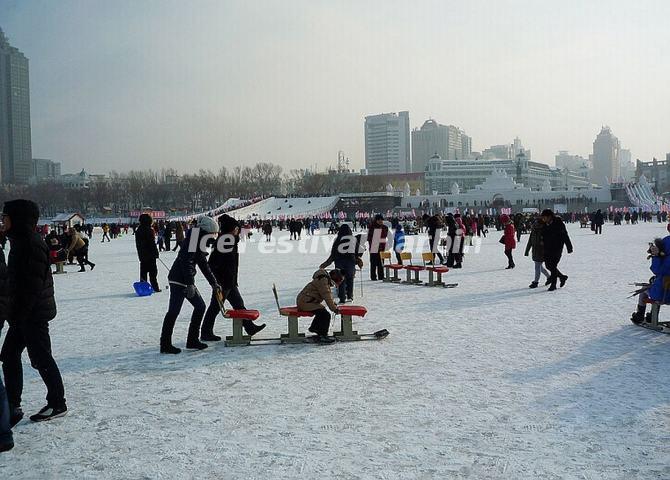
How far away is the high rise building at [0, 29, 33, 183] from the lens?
506 ft

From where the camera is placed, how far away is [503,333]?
6070mm

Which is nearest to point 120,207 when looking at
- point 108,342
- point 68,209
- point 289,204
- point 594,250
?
point 68,209

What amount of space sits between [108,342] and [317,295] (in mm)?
2151

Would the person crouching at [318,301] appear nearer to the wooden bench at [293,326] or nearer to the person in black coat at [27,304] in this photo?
the wooden bench at [293,326]

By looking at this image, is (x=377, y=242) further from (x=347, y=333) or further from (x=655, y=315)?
(x=655, y=315)

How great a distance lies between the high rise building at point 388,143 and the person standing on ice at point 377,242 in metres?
Result: 166

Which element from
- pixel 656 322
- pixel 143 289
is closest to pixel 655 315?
pixel 656 322

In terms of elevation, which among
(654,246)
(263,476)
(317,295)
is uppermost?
(654,246)

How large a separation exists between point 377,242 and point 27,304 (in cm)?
765

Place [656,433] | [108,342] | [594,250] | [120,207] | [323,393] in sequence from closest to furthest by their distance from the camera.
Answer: [656,433] < [323,393] < [108,342] < [594,250] < [120,207]

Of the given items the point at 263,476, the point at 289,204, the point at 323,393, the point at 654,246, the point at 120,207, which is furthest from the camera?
the point at 120,207

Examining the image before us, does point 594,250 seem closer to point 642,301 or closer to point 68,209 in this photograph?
point 642,301

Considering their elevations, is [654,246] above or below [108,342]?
above

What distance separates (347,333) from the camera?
5867mm
